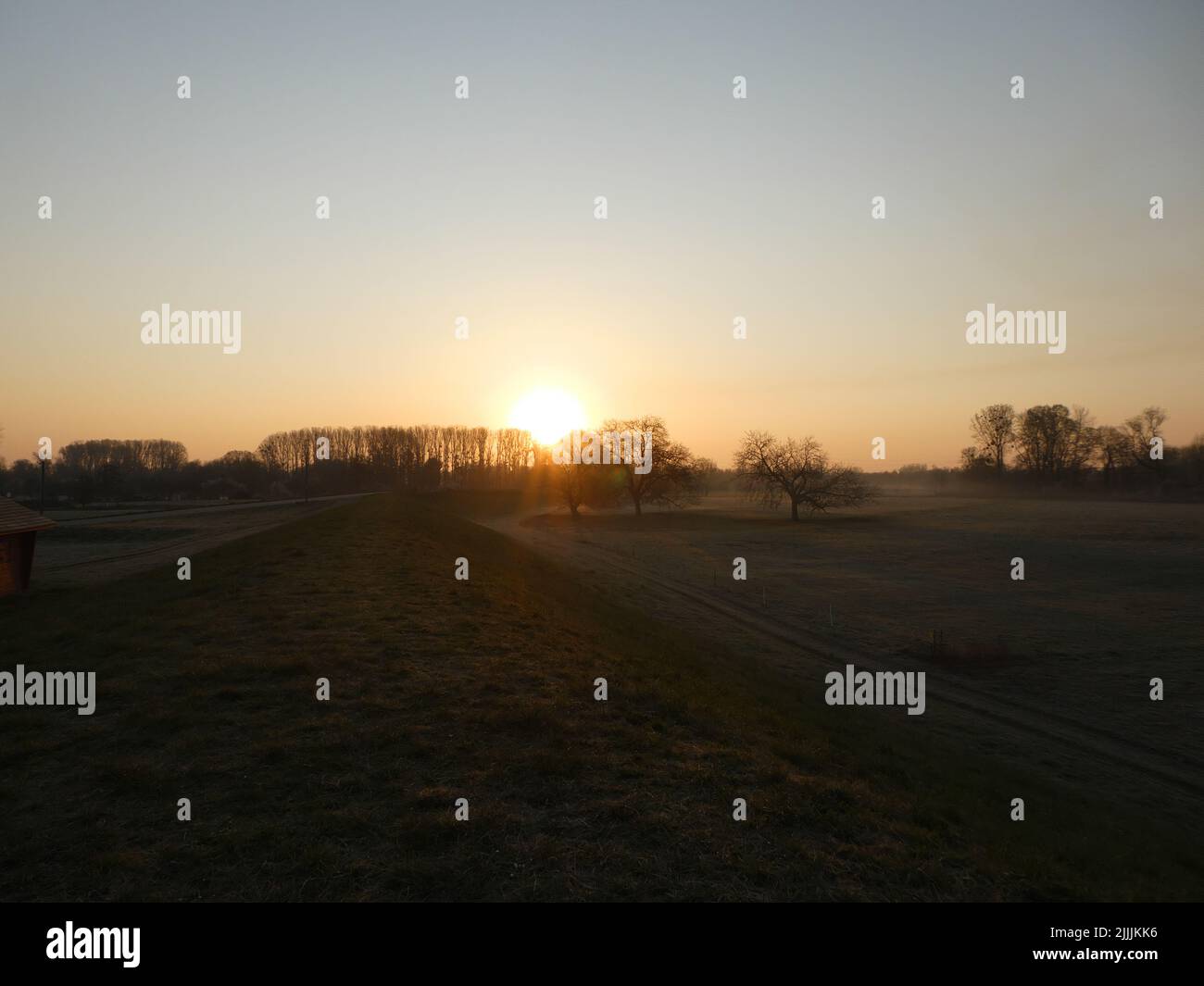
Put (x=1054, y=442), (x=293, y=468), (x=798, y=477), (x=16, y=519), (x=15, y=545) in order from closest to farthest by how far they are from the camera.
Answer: (x=15, y=545) → (x=16, y=519) → (x=798, y=477) → (x=1054, y=442) → (x=293, y=468)

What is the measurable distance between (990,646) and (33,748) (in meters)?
31.7

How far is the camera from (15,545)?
29969mm

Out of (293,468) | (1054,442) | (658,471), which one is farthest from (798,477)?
Result: (293,468)

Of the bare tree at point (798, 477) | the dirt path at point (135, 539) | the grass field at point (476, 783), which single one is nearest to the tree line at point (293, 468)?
the dirt path at point (135, 539)

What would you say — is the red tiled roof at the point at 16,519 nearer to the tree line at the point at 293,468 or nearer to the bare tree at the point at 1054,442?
the tree line at the point at 293,468

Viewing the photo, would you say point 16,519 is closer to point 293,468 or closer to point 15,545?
point 15,545

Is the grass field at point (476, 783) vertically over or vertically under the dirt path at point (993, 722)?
over

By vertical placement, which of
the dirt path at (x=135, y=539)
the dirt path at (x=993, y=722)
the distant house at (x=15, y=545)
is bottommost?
the dirt path at (x=993, y=722)

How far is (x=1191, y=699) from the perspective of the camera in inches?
880

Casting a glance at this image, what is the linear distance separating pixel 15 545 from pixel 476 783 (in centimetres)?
3218

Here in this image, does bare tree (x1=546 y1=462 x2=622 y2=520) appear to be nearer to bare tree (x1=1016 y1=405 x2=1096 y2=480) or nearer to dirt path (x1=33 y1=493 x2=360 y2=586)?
dirt path (x1=33 y1=493 x2=360 y2=586)

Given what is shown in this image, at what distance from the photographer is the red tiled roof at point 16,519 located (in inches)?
1171

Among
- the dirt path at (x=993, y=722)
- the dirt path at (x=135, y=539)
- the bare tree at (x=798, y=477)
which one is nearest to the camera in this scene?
the dirt path at (x=993, y=722)
